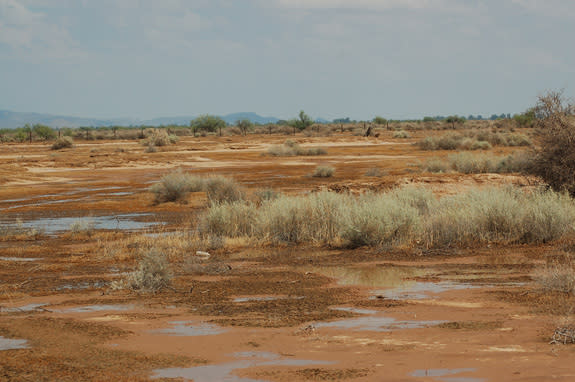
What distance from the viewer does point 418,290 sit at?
450 inches

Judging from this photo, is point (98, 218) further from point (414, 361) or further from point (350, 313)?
point (414, 361)

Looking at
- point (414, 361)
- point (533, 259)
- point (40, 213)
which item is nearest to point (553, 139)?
point (533, 259)

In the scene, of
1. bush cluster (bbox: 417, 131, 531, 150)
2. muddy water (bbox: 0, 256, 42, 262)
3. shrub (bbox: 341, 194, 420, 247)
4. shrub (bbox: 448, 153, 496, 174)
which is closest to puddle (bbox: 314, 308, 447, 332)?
shrub (bbox: 341, 194, 420, 247)

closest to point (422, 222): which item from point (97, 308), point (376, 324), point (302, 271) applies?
point (302, 271)

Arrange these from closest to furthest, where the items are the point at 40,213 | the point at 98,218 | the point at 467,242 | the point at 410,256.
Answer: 1. the point at 410,256
2. the point at 467,242
3. the point at 98,218
4. the point at 40,213

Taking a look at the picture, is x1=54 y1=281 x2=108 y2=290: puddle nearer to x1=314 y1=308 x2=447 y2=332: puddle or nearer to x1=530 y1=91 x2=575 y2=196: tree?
x1=314 y1=308 x2=447 y2=332: puddle

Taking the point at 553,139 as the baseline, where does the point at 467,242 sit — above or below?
below

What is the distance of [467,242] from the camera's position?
638 inches

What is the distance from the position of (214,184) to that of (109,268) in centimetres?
1361

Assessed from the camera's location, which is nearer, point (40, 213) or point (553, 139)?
point (553, 139)

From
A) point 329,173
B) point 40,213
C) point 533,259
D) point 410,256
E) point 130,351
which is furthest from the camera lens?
point 329,173

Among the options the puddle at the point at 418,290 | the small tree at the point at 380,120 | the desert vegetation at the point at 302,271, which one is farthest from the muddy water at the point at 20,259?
the small tree at the point at 380,120

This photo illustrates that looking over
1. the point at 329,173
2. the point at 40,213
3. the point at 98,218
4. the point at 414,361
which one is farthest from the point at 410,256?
the point at 329,173

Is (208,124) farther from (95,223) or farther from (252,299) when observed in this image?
(252,299)
